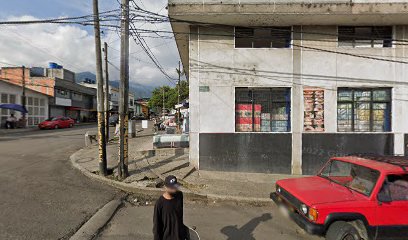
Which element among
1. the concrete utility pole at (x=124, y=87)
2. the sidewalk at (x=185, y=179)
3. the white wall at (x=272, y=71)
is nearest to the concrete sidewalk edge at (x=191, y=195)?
→ the sidewalk at (x=185, y=179)

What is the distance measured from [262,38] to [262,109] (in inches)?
99.1

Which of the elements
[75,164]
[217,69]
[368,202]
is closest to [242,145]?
[217,69]

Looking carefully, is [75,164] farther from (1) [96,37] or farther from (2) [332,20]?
(2) [332,20]

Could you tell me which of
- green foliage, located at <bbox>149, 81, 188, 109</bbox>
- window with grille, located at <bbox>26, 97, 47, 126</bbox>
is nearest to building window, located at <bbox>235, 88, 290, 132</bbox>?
window with grille, located at <bbox>26, 97, 47, 126</bbox>

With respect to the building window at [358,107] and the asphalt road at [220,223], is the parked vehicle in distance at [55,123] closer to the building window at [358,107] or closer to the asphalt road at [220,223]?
the asphalt road at [220,223]

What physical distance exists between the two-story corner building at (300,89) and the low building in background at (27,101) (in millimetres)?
26209

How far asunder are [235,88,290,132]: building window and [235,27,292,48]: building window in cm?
160

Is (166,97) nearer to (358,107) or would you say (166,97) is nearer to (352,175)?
(358,107)

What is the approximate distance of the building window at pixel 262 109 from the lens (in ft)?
31.8

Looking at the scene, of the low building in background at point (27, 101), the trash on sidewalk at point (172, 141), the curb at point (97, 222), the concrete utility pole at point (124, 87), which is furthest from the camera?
the low building in background at point (27, 101)

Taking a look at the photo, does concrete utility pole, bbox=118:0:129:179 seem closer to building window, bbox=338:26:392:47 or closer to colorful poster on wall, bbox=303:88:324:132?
colorful poster on wall, bbox=303:88:324:132

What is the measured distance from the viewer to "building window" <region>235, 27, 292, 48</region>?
9641 mm

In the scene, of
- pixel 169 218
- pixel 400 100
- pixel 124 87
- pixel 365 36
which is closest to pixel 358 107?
→ pixel 400 100

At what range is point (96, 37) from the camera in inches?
336
